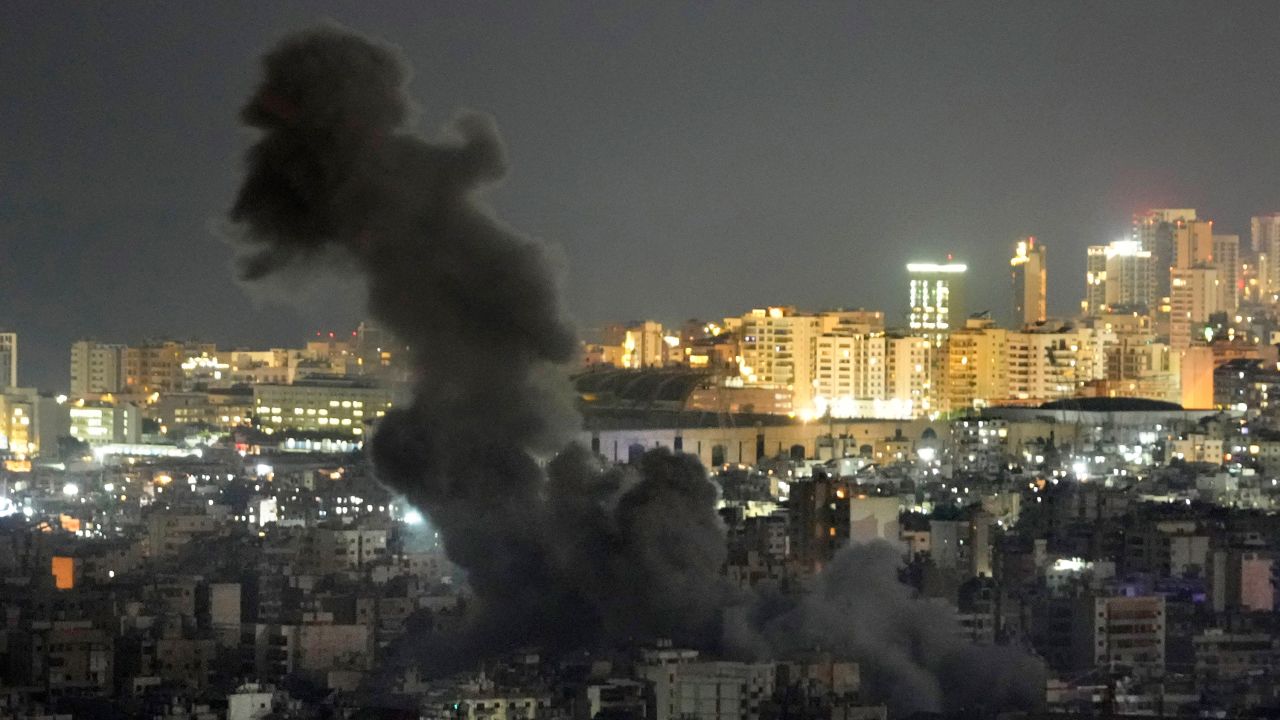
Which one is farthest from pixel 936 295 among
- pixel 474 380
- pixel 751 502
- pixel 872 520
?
pixel 474 380

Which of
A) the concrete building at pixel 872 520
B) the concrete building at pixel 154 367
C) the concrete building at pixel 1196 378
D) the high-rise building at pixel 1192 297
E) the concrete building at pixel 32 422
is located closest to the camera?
the concrete building at pixel 872 520

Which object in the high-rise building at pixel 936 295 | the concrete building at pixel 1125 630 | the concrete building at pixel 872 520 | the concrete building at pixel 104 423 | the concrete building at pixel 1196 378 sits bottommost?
the concrete building at pixel 1125 630

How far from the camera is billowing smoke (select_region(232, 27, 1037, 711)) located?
27266 millimetres

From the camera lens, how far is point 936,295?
235 feet

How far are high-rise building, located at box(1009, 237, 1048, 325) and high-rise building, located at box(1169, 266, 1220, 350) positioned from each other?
99.9 inches

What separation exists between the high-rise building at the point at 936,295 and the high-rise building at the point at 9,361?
15.9m

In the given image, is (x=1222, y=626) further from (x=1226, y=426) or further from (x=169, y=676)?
(x=1226, y=426)

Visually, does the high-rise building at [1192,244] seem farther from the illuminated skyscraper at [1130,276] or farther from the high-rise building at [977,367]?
the high-rise building at [977,367]

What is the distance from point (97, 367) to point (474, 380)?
41494 millimetres

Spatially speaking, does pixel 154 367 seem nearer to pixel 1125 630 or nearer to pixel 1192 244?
pixel 1192 244

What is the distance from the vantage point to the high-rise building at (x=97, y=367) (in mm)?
67625

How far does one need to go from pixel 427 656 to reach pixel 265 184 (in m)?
3.46

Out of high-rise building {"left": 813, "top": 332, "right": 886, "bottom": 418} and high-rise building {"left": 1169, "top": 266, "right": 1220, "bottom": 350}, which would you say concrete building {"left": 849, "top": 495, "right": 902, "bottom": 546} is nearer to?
high-rise building {"left": 813, "top": 332, "right": 886, "bottom": 418}

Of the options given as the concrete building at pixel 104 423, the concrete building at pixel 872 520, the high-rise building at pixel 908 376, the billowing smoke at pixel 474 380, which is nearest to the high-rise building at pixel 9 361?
the concrete building at pixel 104 423
